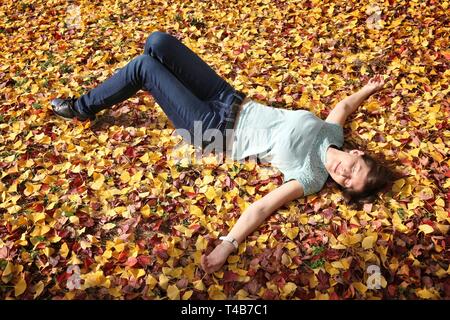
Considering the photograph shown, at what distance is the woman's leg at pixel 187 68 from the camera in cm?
348

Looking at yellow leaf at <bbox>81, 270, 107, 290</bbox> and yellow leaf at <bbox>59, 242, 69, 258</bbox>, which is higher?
yellow leaf at <bbox>59, 242, 69, 258</bbox>

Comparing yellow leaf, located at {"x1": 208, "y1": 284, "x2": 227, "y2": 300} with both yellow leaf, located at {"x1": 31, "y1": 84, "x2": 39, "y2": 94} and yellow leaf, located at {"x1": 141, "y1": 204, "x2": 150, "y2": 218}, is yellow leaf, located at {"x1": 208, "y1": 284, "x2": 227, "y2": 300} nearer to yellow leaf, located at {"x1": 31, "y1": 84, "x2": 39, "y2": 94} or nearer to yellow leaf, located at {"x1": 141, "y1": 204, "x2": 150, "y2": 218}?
yellow leaf, located at {"x1": 141, "y1": 204, "x2": 150, "y2": 218}

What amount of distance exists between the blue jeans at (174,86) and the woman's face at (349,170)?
→ 104 centimetres

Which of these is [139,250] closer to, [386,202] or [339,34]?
[386,202]

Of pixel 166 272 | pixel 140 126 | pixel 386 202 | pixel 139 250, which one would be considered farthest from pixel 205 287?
pixel 140 126

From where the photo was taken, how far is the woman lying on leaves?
295 cm

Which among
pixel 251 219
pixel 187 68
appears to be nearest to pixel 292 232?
pixel 251 219

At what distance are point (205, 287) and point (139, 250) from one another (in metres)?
0.60

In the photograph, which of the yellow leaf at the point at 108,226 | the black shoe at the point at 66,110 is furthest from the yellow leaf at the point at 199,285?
the black shoe at the point at 66,110

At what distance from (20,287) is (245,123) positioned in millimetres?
2177

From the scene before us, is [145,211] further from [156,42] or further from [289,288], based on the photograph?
[156,42]

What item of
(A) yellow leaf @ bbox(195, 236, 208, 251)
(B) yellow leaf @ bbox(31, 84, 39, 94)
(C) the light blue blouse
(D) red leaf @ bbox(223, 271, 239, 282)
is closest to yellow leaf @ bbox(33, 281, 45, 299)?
(A) yellow leaf @ bbox(195, 236, 208, 251)

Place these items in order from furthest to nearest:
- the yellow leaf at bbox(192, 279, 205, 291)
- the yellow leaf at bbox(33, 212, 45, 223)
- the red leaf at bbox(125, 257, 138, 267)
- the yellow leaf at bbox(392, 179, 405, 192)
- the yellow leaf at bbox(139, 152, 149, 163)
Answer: the yellow leaf at bbox(139, 152, 149, 163) < the yellow leaf at bbox(392, 179, 405, 192) < the yellow leaf at bbox(33, 212, 45, 223) < the red leaf at bbox(125, 257, 138, 267) < the yellow leaf at bbox(192, 279, 205, 291)

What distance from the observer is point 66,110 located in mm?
3809
